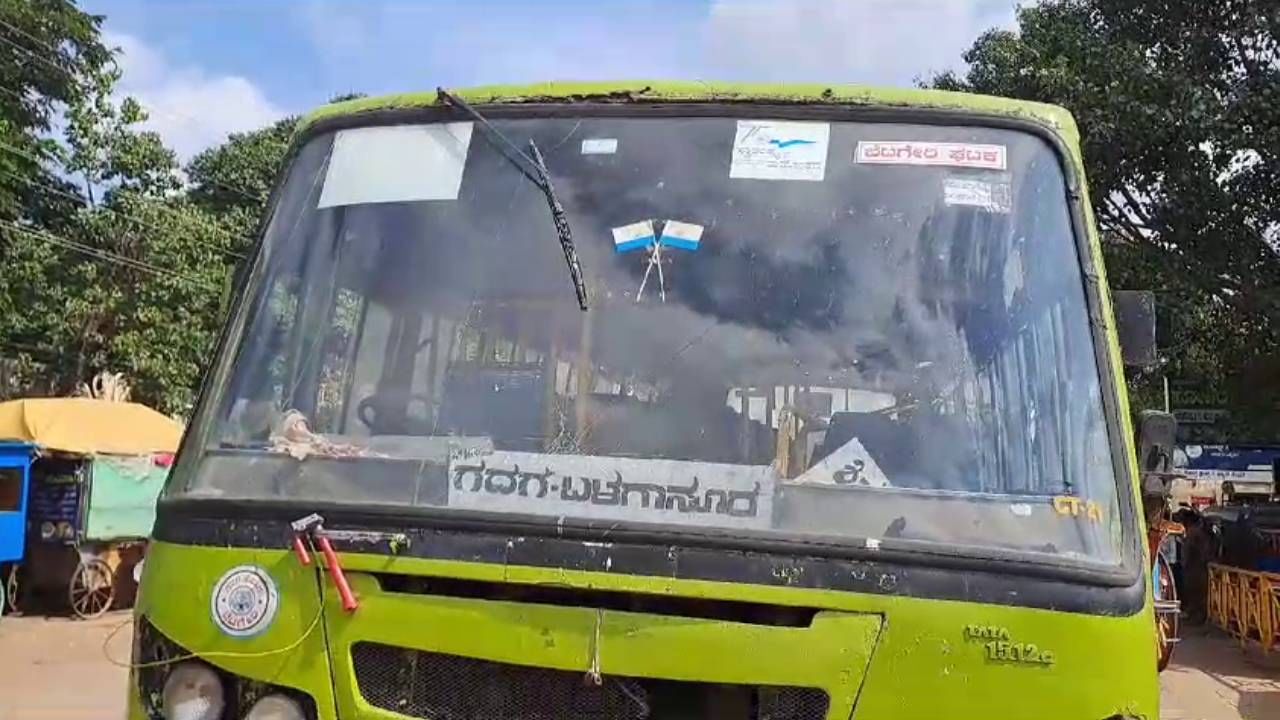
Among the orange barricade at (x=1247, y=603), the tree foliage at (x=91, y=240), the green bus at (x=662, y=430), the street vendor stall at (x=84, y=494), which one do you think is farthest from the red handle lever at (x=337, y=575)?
the tree foliage at (x=91, y=240)

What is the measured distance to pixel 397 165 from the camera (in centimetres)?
311

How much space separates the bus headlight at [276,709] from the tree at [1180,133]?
447 inches

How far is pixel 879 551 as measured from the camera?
246cm

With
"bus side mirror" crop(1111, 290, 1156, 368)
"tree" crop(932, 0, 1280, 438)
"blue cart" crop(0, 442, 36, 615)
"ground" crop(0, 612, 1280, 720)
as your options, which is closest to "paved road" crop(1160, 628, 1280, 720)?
"ground" crop(0, 612, 1280, 720)

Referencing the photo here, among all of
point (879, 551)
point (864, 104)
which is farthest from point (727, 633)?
point (864, 104)

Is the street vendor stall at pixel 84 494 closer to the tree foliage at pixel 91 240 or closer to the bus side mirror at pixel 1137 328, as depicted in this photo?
the tree foliage at pixel 91 240

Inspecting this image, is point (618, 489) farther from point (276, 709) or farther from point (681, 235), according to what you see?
point (276, 709)

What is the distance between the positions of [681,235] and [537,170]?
1.30 ft

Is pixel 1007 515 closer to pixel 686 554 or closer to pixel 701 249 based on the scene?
pixel 686 554

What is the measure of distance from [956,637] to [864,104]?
1297 mm

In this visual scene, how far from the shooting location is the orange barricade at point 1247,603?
12.3 metres

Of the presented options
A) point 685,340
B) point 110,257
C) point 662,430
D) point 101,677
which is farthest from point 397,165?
point 110,257

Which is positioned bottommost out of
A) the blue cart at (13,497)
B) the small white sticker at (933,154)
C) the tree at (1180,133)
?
the blue cart at (13,497)

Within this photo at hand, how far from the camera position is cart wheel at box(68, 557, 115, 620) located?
1327cm
